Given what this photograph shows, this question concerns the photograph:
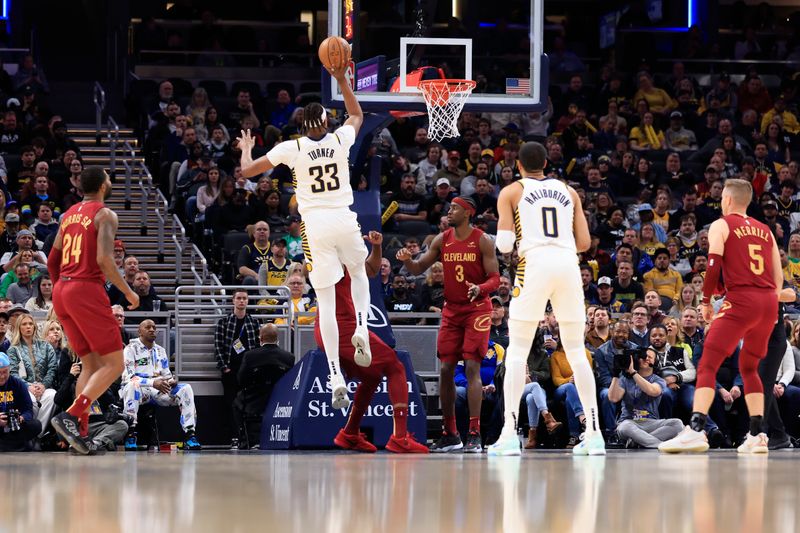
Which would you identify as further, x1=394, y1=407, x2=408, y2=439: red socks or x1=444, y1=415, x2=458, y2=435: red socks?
x1=444, y1=415, x2=458, y2=435: red socks

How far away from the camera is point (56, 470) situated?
8227mm

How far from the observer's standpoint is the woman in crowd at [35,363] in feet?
46.1

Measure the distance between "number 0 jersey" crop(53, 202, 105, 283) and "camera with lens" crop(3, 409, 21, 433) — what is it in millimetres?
3645

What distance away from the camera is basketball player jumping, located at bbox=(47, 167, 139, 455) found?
32.5 ft

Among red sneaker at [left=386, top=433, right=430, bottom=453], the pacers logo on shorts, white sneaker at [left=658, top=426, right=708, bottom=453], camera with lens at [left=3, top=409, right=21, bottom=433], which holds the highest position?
the pacers logo on shorts

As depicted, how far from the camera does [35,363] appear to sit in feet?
47.0

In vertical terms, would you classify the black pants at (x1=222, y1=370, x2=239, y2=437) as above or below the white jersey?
below

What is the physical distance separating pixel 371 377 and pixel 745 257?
10.8 feet

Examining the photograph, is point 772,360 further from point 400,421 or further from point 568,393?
point 400,421

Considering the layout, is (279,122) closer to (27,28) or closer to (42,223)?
(42,223)

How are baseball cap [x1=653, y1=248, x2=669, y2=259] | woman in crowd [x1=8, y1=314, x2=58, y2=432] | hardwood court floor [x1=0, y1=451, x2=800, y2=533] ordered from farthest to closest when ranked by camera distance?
baseball cap [x1=653, y1=248, x2=669, y2=259] → woman in crowd [x1=8, y1=314, x2=58, y2=432] → hardwood court floor [x1=0, y1=451, x2=800, y2=533]

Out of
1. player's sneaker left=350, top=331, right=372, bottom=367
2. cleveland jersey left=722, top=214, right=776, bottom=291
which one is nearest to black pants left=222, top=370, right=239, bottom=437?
player's sneaker left=350, top=331, right=372, bottom=367

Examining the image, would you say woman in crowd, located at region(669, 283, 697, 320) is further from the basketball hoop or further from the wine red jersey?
the wine red jersey

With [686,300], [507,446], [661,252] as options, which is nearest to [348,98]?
[507,446]
